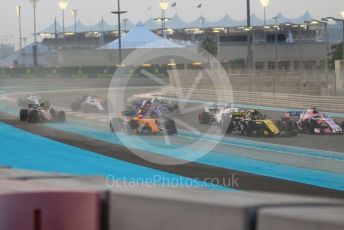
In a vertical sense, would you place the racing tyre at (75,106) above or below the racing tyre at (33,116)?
above

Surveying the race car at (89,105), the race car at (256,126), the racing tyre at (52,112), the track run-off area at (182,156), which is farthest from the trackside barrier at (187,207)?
the racing tyre at (52,112)

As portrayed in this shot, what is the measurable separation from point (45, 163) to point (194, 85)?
5249 mm

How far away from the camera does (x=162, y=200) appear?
1.96m

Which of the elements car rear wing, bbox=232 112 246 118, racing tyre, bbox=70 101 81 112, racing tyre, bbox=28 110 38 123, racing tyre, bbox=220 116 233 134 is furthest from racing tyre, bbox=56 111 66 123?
car rear wing, bbox=232 112 246 118

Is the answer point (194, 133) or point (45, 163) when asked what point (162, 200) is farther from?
point (194, 133)

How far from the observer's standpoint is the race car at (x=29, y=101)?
45.7ft

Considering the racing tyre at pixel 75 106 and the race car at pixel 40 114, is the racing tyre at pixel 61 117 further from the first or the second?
the racing tyre at pixel 75 106

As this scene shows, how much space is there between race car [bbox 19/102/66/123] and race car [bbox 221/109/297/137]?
138 inches

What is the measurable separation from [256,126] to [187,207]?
33.8 feet

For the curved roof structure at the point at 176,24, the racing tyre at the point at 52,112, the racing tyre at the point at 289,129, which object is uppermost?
the curved roof structure at the point at 176,24

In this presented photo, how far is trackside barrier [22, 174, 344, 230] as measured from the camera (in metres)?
1.77

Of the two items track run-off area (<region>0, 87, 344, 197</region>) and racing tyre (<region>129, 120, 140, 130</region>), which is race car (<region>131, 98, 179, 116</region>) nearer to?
Result: track run-off area (<region>0, 87, 344, 197</region>)

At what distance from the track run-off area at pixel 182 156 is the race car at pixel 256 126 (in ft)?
0.84

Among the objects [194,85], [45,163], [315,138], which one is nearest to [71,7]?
[194,85]
